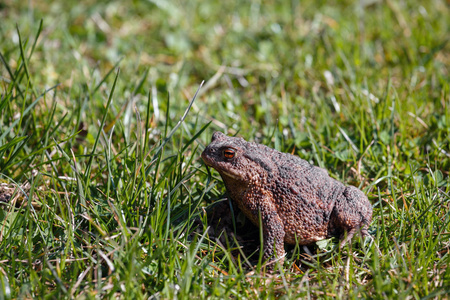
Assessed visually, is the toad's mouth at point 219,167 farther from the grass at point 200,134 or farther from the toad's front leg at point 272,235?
the toad's front leg at point 272,235

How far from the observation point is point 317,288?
2578 mm

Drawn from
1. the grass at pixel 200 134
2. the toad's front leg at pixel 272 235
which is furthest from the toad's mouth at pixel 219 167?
the toad's front leg at pixel 272 235

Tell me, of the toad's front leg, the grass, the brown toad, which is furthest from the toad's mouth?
the toad's front leg

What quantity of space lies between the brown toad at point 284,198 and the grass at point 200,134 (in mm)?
152

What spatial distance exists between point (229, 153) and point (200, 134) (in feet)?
1.65

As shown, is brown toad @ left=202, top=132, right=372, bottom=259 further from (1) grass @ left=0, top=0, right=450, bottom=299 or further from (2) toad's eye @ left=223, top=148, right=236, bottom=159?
(1) grass @ left=0, top=0, right=450, bottom=299

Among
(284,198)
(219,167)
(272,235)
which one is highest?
(219,167)

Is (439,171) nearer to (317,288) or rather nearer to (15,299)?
(317,288)

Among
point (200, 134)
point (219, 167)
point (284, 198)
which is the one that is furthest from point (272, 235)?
point (200, 134)

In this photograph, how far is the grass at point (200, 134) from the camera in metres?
2.65

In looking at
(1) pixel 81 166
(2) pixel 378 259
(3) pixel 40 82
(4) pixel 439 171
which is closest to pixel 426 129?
(4) pixel 439 171

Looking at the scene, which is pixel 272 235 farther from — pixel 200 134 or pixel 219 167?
pixel 200 134

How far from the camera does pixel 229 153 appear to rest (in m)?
2.94

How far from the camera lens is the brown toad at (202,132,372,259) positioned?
2.96m
